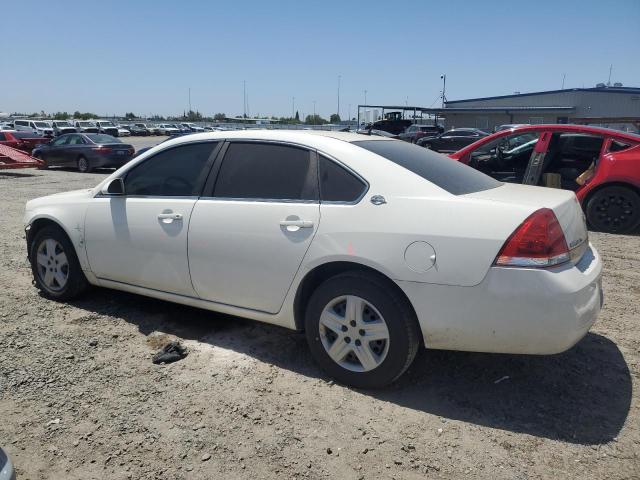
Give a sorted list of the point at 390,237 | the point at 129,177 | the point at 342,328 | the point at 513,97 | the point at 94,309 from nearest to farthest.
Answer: the point at 390,237 < the point at 342,328 < the point at 129,177 < the point at 94,309 < the point at 513,97

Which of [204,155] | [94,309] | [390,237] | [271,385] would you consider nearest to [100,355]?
[94,309]

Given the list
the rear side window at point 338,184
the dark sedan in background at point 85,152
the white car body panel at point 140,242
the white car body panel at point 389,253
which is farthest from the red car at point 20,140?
the rear side window at point 338,184

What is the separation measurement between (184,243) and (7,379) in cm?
138

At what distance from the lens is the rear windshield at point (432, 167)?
10.6 feet

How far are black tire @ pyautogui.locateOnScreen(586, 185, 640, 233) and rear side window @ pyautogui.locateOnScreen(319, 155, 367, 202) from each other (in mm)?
5911

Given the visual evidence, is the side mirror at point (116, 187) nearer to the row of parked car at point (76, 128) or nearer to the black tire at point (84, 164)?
the black tire at point (84, 164)

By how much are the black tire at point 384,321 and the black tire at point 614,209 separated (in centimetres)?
597

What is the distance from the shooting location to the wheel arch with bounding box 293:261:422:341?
2.97m

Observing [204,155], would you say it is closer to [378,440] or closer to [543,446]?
[378,440]

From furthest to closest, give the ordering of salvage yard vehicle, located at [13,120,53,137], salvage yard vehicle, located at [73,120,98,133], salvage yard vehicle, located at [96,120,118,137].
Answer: salvage yard vehicle, located at [96,120,118,137] → salvage yard vehicle, located at [73,120,98,133] → salvage yard vehicle, located at [13,120,53,137]

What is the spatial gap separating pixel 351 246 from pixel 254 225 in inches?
28.3

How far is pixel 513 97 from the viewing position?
168 feet

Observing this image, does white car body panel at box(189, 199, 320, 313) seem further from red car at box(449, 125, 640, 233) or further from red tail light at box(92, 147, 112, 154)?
red tail light at box(92, 147, 112, 154)

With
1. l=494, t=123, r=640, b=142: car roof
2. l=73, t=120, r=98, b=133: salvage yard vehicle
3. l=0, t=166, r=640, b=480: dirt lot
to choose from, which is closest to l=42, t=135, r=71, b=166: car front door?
l=494, t=123, r=640, b=142: car roof
